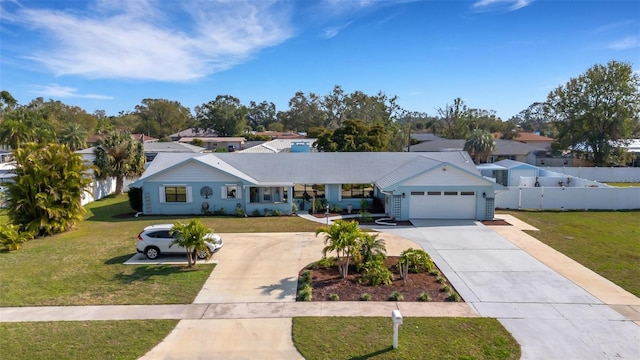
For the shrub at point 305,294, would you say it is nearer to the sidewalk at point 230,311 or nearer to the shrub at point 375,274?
the sidewalk at point 230,311

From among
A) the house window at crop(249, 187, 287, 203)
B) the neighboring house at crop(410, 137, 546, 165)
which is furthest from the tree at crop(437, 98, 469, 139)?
the house window at crop(249, 187, 287, 203)

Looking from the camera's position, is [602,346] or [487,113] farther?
[487,113]

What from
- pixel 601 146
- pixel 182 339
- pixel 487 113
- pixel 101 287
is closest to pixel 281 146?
pixel 601 146

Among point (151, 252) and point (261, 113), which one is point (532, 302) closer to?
point (151, 252)

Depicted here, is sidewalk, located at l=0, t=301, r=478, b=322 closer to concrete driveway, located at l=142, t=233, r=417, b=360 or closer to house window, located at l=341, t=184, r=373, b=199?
concrete driveway, located at l=142, t=233, r=417, b=360

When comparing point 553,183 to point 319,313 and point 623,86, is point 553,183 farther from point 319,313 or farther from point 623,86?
point 319,313

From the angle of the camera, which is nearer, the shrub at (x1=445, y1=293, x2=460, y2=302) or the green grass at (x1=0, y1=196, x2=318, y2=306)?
the shrub at (x1=445, y1=293, x2=460, y2=302)
